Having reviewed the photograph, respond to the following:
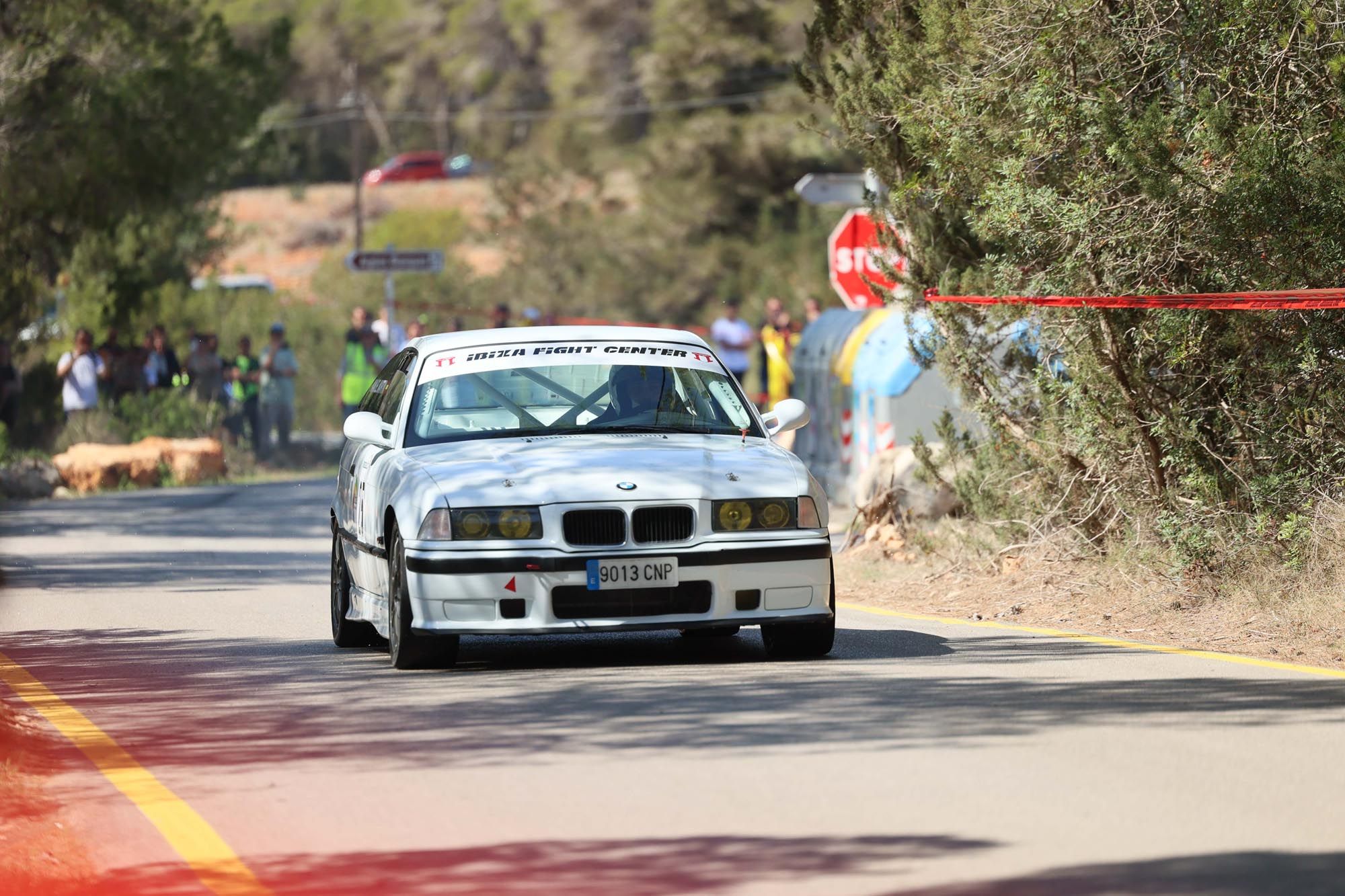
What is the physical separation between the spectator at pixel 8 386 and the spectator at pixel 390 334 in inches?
210

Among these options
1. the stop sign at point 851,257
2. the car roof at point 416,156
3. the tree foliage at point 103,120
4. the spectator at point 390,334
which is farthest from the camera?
the car roof at point 416,156

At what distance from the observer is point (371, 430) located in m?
11.2

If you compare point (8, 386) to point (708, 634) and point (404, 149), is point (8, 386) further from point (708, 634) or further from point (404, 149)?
point (404, 149)

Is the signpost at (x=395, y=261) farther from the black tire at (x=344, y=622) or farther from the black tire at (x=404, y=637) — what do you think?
the black tire at (x=404, y=637)

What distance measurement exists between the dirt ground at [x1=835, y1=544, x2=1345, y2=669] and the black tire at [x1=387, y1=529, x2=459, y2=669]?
139 inches

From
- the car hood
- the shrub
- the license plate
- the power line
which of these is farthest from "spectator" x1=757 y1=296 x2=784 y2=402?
the power line

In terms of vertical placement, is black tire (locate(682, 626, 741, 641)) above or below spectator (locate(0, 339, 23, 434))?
below

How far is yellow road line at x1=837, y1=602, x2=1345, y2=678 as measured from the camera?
10117mm

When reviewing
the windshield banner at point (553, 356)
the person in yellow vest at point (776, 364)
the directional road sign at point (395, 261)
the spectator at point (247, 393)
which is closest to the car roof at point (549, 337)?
the windshield banner at point (553, 356)

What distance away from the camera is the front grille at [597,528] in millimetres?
9930

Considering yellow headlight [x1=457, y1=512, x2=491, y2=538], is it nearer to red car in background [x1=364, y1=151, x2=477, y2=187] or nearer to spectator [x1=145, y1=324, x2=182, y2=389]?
spectator [x1=145, y1=324, x2=182, y2=389]

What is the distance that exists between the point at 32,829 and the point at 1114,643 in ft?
19.4

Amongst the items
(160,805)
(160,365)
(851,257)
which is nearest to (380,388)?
(160,805)

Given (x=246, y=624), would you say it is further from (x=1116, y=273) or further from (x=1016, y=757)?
(x=1016, y=757)
